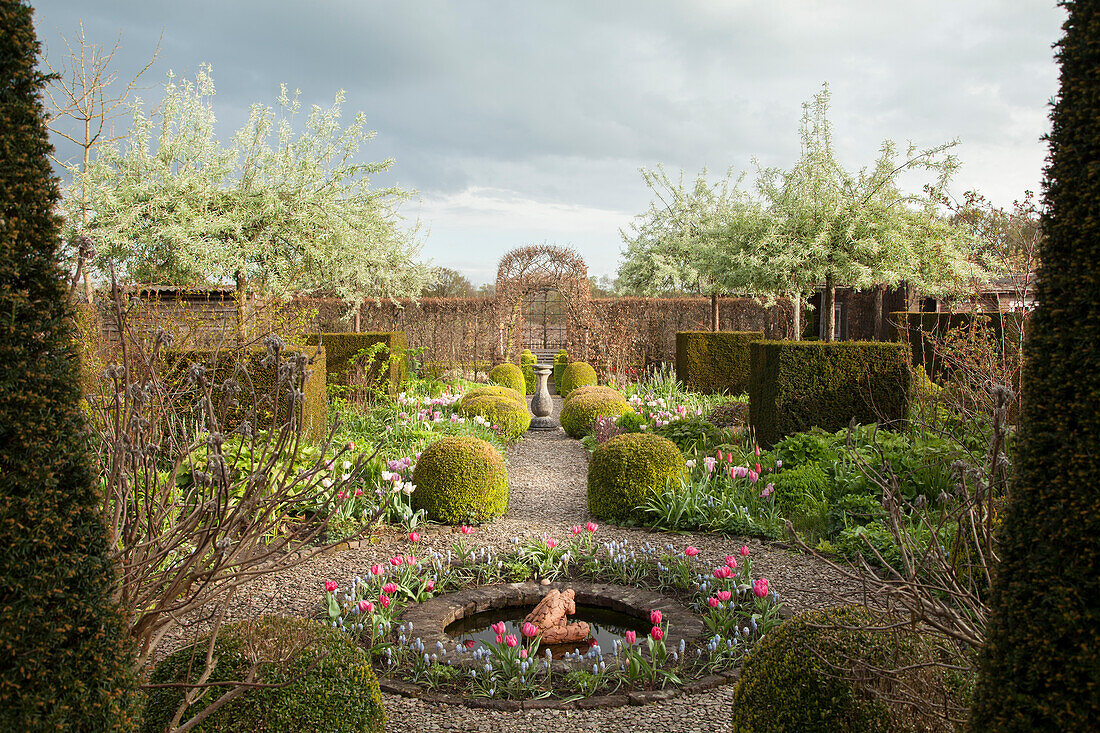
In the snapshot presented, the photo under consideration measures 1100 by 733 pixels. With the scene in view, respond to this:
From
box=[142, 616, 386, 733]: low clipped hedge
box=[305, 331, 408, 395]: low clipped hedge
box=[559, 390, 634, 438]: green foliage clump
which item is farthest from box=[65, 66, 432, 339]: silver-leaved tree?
box=[142, 616, 386, 733]: low clipped hedge

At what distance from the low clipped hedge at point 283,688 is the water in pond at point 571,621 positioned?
1.48 meters

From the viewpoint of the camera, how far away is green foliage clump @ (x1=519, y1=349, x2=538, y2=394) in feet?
55.2

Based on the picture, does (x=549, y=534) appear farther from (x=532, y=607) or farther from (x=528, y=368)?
(x=528, y=368)

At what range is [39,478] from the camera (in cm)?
143

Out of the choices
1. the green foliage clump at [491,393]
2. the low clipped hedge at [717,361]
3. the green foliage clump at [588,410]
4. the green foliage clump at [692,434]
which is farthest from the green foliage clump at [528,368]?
the green foliage clump at [692,434]

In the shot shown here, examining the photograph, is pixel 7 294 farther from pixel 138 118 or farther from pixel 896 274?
pixel 138 118

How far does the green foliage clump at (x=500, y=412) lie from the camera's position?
9062mm

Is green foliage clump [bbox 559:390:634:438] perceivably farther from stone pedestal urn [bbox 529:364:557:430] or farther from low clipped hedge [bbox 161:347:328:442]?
low clipped hedge [bbox 161:347:328:442]

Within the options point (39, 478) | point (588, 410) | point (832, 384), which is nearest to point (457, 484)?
point (39, 478)

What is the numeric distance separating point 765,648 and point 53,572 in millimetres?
1995

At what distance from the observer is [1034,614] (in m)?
1.42

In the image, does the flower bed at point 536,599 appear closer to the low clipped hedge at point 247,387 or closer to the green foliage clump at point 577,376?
the low clipped hedge at point 247,387

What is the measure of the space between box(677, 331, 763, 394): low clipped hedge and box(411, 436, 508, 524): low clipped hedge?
291 inches

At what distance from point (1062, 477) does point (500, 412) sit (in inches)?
318
